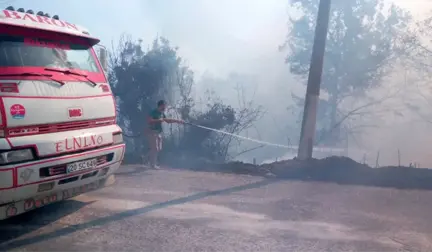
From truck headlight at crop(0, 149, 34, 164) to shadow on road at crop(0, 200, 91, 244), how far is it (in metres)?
0.98

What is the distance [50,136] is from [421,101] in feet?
87.3

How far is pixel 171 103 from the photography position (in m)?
15.9

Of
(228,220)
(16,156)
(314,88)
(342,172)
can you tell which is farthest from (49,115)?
(314,88)

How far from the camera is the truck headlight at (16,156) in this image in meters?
3.89

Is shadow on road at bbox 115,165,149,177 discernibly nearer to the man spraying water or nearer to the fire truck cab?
the man spraying water

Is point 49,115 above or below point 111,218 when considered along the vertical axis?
above

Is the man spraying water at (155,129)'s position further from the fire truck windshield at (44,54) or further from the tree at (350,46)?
the tree at (350,46)

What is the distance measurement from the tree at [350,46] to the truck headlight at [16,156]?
19.6 metres

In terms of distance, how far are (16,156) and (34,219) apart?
52.4 inches

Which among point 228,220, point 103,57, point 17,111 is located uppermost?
point 103,57

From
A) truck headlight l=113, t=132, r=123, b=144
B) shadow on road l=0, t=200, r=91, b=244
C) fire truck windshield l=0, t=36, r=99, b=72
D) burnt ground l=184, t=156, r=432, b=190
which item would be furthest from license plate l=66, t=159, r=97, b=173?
burnt ground l=184, t=156, r=432, b=190

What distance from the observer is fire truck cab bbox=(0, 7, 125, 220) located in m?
4.06

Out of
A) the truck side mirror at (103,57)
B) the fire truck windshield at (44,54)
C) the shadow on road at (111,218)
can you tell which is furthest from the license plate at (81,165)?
the truck side mirror at (103,57)

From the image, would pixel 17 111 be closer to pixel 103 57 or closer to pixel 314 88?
pixel 103 57
